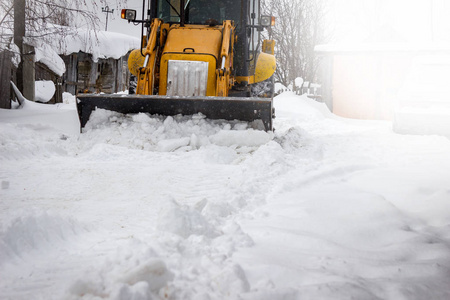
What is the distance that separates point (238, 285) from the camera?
144cm

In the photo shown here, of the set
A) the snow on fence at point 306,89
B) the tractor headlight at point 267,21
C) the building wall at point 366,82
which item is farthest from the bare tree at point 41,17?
the snow on fence at point 306,89

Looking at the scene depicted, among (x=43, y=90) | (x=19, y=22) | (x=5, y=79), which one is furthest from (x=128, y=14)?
(x=43, y=90)

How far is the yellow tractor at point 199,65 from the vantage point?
5.07m

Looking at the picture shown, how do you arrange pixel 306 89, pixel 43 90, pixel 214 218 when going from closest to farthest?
pixel 214 218
pixel 43 90
pixel 306 89

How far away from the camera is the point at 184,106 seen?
507cm

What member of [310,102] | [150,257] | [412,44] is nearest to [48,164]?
[150,257]

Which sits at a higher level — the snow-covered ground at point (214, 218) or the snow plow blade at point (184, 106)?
the snow plow blade at point (184, 106)

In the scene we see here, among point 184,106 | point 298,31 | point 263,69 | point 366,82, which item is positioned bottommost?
point 184,106

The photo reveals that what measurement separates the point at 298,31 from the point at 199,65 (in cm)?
1567

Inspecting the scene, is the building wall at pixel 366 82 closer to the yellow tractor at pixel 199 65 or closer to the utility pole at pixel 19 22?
the yellow tractor at pixel 199 65

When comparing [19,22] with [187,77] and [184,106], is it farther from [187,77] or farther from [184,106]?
[184,106]

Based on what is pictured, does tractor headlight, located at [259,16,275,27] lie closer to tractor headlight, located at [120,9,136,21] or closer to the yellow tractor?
the yellow tractor

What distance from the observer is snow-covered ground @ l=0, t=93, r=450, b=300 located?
1.46 meters

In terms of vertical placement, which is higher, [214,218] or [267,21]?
[267,21]
